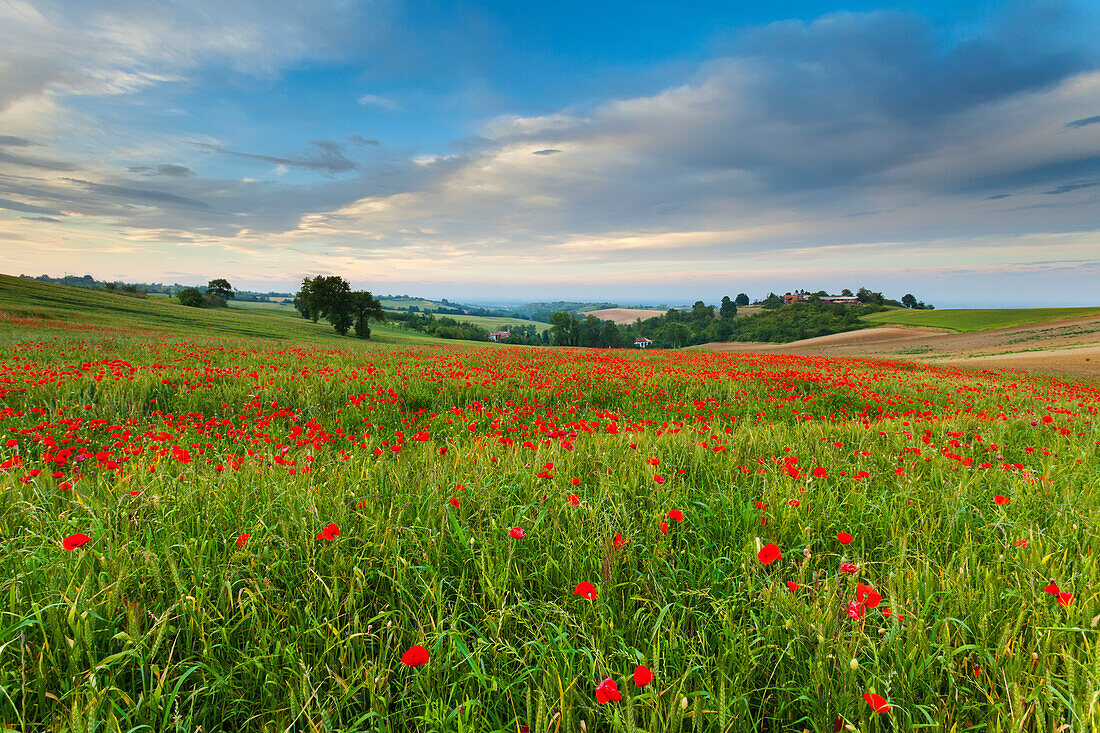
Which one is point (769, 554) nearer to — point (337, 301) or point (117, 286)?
point (337, 301)

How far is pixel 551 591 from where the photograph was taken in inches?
84.6

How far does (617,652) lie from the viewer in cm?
167

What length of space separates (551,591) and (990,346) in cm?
6289

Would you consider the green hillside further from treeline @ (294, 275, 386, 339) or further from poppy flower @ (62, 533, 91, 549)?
poppy flower @ (62, 533, 91, 549)

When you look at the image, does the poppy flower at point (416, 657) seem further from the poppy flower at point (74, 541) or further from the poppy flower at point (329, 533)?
the poppy flower at point (74, 541)

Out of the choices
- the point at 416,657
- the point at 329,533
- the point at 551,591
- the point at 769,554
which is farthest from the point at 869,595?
the point at 329,533

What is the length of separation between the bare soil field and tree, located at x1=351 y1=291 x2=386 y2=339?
42493mm

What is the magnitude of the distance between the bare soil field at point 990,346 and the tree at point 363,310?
42.5 meters

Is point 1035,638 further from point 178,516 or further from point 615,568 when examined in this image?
point 178,516

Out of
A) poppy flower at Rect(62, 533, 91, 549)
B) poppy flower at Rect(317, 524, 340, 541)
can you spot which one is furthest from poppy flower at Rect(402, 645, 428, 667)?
poppy flower at Rect(62, 533, 91, 549)

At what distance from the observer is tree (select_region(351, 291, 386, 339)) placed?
5612 centimetres

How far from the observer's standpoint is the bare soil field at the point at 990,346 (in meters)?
29.8

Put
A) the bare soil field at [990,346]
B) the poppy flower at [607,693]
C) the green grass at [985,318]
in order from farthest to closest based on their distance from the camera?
the green grass at [985,318] < the bare soil field at [990,346] < the poppy flower at [607,693]

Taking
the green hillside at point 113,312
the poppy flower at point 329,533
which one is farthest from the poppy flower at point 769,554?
the green hillside at point 113,312
